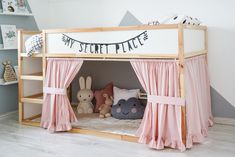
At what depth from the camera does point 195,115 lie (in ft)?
8.47

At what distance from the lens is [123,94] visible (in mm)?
3461

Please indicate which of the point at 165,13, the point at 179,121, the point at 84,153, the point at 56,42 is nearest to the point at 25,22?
the point at 56,42

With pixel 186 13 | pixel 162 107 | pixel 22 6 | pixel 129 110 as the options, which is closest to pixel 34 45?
pixel 22 6

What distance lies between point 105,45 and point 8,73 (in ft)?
4.74

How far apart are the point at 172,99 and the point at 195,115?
0.34 metres

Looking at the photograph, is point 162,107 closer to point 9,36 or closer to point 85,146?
point 85,146

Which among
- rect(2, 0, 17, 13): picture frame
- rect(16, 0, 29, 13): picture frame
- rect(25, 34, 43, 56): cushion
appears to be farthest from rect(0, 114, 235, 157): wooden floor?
rect(16, 0, 29, 13): picture frame

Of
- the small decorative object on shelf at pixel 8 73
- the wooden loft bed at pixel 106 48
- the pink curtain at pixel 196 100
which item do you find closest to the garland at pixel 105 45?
the wooden loft bed at pixel 106 48

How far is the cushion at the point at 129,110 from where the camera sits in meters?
3.29

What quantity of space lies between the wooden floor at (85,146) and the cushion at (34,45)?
84cm

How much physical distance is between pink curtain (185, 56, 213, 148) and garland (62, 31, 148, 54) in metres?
0.45

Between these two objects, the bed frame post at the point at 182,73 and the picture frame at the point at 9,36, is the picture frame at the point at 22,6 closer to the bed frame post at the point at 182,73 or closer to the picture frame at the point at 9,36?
the picture frame at the point at 9,36

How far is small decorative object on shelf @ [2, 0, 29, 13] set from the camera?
3420mm

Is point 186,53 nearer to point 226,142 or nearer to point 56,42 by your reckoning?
point 226,142
